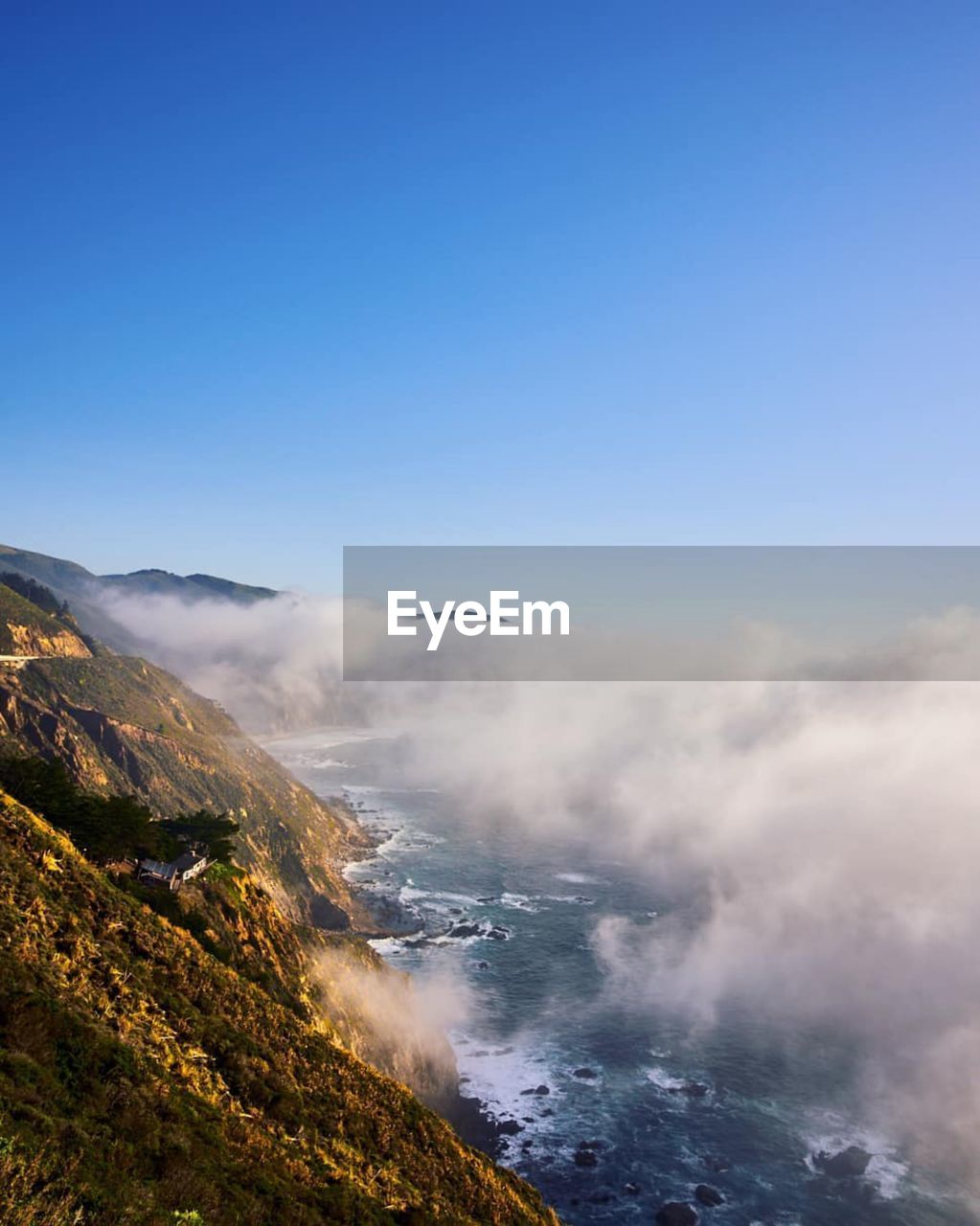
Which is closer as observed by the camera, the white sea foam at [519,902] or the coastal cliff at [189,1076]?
the coastal cliff at [189,1076]

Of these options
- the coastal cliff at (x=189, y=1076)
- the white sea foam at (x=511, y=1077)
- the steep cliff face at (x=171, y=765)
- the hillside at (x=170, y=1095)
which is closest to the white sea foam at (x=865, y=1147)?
the white sea foam at (x=511, y=1077)

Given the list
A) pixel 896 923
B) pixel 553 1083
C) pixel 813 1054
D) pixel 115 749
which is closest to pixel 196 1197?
pixel 553 1083

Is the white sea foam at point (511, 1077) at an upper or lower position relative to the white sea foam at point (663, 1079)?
upper

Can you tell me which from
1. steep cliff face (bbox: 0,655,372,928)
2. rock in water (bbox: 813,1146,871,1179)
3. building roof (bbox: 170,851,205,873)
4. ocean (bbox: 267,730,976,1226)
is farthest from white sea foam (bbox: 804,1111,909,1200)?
steep cliff face (bbox: 0,655,372,928)

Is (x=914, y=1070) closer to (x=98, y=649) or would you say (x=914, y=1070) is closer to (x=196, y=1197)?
(x=196, y=1197)

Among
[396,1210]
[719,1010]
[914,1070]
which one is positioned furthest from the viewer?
[719,1010]

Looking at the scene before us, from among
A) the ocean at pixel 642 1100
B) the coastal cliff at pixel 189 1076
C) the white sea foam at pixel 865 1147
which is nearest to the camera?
the coastal cliff at pixel 189 1076

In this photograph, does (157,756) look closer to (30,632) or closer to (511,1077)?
(30,632)

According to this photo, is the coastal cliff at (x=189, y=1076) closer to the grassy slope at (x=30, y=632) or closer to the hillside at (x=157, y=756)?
the hillside at (x=157, y=756)
